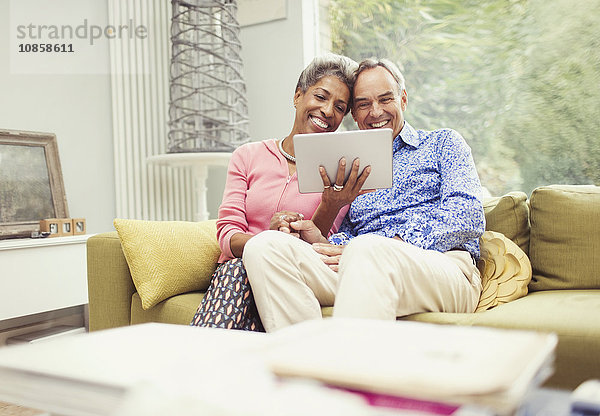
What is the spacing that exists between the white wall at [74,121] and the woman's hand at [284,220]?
169 centimetres

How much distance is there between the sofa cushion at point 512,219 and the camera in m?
1.88

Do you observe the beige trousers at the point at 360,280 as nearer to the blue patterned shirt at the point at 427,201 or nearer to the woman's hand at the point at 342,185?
the blue patterned shirt at the point at 427,201

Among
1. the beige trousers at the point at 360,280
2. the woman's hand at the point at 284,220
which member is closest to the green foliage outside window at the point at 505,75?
the beige trousers at the point at 360,280

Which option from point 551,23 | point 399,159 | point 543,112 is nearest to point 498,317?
point 399,159

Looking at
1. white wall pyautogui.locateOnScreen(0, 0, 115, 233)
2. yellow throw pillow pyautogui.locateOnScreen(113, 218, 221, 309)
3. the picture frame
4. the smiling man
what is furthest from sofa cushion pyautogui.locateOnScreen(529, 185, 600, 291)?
white wall pyautogui.locateOnScreen(0, 0, 115, 233)

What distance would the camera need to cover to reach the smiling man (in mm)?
1195

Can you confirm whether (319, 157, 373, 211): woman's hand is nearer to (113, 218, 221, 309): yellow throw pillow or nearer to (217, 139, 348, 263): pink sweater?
(217, 139, 348, 263): pink sweater

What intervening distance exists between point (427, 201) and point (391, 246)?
553 millimetres

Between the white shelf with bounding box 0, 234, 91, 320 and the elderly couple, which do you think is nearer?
the elderly couple

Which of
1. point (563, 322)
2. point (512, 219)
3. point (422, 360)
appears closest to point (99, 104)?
point (512, 219)

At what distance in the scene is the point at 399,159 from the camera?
1.86m

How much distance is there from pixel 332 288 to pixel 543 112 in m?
1.65

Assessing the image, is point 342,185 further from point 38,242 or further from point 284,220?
point 38,242

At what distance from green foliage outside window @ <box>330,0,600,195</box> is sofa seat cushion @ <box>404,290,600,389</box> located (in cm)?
120
